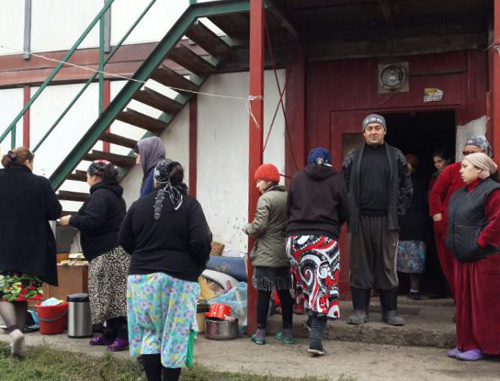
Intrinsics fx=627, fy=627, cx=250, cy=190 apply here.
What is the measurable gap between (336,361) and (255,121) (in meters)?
2.42

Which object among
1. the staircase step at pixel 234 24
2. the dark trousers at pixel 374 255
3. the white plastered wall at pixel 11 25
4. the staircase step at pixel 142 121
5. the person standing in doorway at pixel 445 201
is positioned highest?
the white plastered wall at pixel 11 25

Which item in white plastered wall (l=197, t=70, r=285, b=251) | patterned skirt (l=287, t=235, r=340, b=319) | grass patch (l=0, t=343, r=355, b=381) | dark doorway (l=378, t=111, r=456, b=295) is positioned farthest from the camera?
dark doorway (l=378, t=111, r=456, b=295)

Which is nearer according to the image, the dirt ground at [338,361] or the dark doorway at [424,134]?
the dirt ground at [338,361]

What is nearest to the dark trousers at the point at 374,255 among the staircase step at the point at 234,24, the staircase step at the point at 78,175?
the staircase step at the point at 234,24

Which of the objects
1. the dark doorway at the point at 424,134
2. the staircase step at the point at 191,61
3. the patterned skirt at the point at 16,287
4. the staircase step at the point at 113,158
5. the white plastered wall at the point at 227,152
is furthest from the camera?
the dark doorway at the point at 424,134

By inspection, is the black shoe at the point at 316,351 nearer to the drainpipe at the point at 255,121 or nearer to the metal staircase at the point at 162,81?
the drainpipe at the point at 255,121

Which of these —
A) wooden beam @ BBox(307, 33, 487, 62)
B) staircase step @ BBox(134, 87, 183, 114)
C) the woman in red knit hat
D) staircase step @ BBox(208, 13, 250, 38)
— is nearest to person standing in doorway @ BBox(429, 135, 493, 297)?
the woman in red knit hat

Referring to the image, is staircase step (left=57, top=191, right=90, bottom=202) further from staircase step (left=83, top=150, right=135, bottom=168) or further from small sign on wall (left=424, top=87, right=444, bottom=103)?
small sign on wall (left=424, top=87, right=444, bottom=103)

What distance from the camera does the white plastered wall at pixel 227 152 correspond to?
7.83 metres

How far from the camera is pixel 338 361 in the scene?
501cm

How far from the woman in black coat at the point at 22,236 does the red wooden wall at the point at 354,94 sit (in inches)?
126

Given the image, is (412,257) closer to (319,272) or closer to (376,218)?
(376,218)

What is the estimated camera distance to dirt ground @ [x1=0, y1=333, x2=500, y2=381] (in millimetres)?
4633

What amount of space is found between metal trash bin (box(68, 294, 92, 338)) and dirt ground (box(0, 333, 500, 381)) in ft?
0.65
